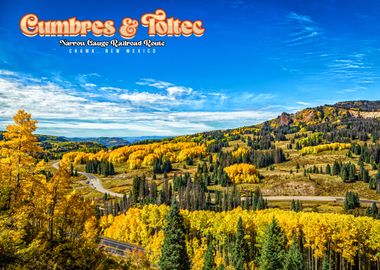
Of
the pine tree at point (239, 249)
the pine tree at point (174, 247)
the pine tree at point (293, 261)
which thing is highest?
the pine tree at point (174, 247)

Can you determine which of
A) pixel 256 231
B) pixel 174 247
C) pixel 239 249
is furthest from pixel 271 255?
pixel 174 247

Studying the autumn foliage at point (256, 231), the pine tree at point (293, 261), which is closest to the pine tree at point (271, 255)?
the pine tree at point (293, 261)

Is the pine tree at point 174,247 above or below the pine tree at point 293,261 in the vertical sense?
above

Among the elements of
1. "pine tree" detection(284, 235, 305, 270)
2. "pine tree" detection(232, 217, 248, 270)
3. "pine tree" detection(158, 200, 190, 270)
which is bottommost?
"pine tree" detection(232, 217, 248, 270)

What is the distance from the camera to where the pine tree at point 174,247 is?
5150cm

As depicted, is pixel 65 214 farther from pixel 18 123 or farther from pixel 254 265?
pixel 254 265

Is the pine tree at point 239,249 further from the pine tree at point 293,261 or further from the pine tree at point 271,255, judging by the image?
the pine tree at point 293,261

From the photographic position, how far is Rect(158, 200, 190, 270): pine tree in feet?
169

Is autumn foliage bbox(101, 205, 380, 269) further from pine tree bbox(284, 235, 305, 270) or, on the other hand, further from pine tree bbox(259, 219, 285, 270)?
pine tree bbox(284, 235, 305, 270)

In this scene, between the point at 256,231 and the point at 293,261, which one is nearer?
the point at 293,261

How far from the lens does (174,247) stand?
51875 mm

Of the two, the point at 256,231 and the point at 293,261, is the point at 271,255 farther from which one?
the point at 256,231

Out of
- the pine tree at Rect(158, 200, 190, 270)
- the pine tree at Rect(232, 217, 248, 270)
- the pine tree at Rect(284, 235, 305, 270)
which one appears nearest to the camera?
the pine tree at Rect(158, 200, 190, 270)

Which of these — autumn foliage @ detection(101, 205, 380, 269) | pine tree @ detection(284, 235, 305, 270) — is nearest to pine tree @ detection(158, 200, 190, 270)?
autumn foliage @ detection(101, 205, 380, 269)
